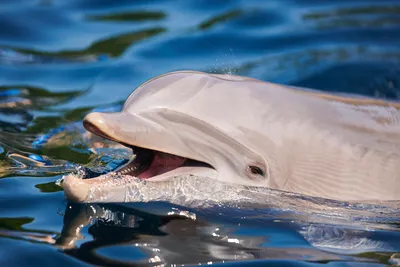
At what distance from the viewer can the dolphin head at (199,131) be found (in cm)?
557

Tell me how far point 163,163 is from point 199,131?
355mm

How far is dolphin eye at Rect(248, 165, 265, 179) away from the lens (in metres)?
5.68

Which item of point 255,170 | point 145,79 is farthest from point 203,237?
point 145,79

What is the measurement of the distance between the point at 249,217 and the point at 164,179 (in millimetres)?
650

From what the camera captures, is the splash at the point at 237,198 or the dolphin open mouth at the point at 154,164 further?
the dolphin open mouth at the point at 154,164

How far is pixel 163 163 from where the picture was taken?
5.76 meters

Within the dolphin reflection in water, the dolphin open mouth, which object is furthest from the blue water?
the dolphin open mouth

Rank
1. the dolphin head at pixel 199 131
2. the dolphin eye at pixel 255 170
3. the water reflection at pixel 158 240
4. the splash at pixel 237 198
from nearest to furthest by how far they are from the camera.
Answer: the water reflection at pixel 158 240 < the splash at pixel 237 198 < the dolphin head at pixel 199 131 < the dolphin eye at pixel 255 170

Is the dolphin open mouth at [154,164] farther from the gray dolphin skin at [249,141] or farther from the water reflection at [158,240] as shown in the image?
the water reflection at [158,240]

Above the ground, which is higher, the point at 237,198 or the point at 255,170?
the point at 255,170

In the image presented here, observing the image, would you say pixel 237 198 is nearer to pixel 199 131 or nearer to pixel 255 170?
pixel 255 170

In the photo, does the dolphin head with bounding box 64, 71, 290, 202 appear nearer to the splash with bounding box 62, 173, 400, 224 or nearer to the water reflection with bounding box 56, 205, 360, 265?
the splash with bounding box 62, 173, 400, 224

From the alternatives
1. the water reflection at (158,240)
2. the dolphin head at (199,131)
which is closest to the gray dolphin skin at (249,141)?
the dolphin head at (199,131)

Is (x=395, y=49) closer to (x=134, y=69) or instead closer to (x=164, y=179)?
(x=134, y=69)
